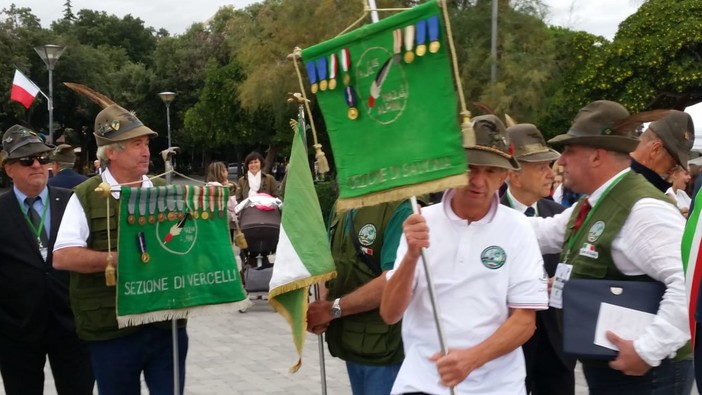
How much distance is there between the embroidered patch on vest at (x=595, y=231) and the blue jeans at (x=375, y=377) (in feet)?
3.69

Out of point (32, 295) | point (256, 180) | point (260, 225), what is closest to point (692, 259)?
point (32, 295)

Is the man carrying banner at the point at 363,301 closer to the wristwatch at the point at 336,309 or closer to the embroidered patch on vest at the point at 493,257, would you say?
the wristwatch at the point at 336,309

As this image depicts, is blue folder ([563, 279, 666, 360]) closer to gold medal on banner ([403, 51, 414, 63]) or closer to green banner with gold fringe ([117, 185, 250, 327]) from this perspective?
gold medal on banner ([403, 51, 414, 63])

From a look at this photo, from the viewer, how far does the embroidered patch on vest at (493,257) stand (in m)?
3.28

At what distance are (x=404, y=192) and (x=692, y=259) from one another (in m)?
1.08

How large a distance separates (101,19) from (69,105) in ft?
115

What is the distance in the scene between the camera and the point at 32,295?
17.7 ft

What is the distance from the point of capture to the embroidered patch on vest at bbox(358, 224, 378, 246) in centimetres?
421

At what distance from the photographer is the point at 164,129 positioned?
62.3 metres

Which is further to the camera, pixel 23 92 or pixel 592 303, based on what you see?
pixel 23 92

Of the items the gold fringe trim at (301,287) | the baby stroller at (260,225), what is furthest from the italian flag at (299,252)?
the baby stroller at (260,225)

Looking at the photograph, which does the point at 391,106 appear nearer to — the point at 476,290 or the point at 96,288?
the point at 476,290

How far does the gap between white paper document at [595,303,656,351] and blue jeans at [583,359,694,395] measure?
9.0 inches

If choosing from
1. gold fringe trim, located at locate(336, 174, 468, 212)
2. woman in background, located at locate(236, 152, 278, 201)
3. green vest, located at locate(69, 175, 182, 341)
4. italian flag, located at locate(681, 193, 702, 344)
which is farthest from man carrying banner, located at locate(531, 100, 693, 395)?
woman in background, located at locate(236, 152, 278, 201)
